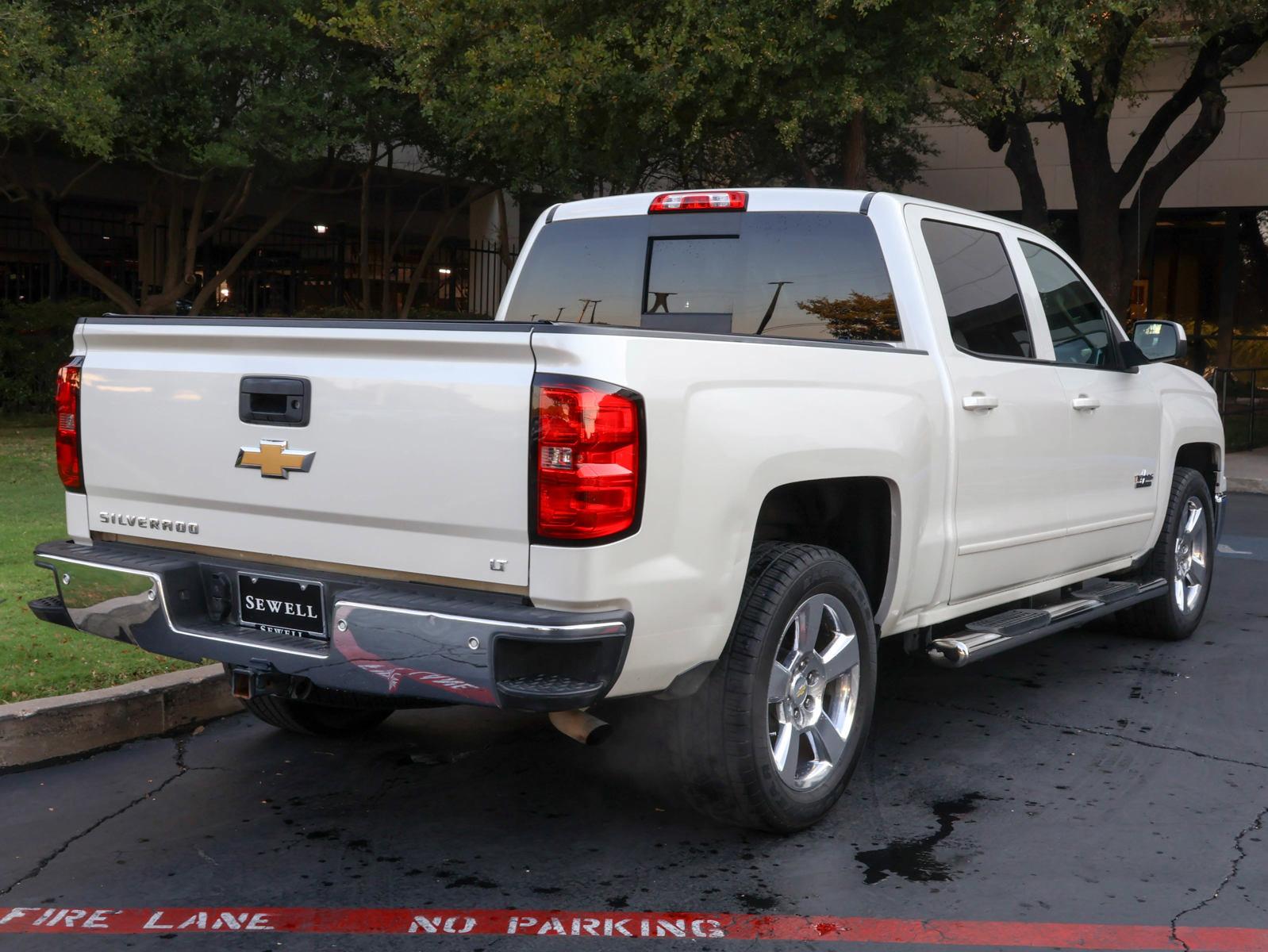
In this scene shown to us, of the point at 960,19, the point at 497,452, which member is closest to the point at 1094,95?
the point at 960,19

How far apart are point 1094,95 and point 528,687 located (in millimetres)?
18184

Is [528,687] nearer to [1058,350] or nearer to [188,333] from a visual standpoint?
[188,333]

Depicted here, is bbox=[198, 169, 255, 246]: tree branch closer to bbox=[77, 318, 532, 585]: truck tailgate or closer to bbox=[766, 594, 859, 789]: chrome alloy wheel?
bbox=[77, 318, 532, 585]: truck tailgate

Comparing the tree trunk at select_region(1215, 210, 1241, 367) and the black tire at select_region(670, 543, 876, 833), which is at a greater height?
the tree trunk at select_region(1215, 210, 1241, 367)

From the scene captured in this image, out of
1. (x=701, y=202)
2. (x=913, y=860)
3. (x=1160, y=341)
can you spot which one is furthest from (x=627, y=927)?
(x=1160, y=341)

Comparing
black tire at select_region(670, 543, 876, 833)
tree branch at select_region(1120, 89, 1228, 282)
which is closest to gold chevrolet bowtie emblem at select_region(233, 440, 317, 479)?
black tire at select_region(670, 543, 876, 833)

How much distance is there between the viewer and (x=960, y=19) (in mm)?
12578

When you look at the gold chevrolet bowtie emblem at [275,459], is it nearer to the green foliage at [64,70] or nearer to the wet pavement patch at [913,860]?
the wet pavement patch at [913,860]

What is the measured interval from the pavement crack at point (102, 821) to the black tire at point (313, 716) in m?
0.30

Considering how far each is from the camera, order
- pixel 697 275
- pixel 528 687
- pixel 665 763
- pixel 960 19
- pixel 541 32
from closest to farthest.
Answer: pixel 528 687 < pixel 665 763 < pixel 697 275 < pixel 960 19 < pixel 541 32

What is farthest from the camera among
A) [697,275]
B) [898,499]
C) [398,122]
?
[398,122]

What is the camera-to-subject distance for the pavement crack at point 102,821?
12.9 feet

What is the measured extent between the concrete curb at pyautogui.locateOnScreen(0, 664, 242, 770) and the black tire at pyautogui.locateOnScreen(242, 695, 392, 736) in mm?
337

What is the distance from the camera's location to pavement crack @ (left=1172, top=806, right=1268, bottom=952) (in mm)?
3746
